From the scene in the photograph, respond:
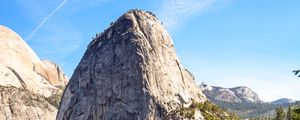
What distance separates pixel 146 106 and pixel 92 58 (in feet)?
116

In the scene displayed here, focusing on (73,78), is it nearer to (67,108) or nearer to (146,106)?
(67,108)

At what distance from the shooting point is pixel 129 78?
582ft

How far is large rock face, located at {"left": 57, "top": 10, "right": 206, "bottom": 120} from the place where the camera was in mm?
172500

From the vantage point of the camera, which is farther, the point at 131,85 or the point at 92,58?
the point at 92,58

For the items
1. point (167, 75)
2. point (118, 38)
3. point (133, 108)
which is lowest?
point (133, 108)

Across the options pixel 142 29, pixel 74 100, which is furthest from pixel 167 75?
pixel 74 100

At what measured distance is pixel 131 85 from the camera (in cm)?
17575

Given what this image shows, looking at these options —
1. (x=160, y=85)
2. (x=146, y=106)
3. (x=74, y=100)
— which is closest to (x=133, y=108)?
(x=146, y=106)

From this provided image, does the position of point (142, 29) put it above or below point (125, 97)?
above

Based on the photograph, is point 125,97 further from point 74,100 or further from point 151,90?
point 74,100

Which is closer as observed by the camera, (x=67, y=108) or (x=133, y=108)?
(x=133, y=108)

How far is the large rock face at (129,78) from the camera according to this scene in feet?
566

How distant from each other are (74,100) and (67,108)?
4.23 meters

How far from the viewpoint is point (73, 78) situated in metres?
196
